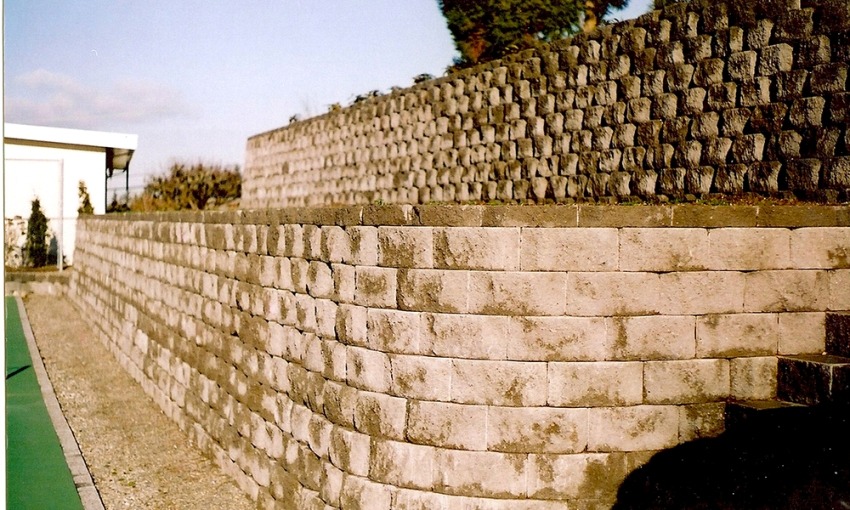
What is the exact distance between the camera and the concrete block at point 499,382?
13.6 ft

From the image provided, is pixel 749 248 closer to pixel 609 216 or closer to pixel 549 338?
pixel 609 216

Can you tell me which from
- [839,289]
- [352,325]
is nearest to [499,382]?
[352,325]

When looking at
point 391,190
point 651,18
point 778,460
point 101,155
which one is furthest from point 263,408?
point 101,155

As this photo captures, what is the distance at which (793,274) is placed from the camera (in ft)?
14.3

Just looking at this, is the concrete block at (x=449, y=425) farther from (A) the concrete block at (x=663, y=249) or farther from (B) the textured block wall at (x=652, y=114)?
(B) the textured block wall at (x=652, y=114)

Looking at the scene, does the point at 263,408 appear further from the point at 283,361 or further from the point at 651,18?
the point at 651,18

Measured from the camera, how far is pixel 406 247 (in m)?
4.37

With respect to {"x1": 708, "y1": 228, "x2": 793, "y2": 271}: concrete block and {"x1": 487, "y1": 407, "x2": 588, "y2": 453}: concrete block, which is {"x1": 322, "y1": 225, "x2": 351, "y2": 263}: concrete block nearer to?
{"x1": 487, "y1": 407, "x2": 588, "y2": 453}: concrete block

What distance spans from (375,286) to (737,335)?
208 cm

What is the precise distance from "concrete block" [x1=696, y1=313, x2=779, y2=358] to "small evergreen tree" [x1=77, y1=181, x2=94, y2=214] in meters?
18.0

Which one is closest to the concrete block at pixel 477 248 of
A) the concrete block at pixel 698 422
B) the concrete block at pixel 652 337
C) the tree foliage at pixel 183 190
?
the concrete block at pixel 652 337

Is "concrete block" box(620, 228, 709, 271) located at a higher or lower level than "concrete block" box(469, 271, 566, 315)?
higher

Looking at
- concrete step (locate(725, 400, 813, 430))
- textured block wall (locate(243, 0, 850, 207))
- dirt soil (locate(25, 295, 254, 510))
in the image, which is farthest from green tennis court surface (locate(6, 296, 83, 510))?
textured block wall (locate(243, 0, 850, 207))

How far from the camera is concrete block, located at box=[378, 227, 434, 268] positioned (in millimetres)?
4301
